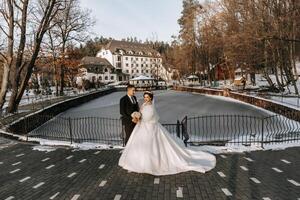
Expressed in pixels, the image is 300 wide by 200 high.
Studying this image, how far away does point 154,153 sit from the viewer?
8125 mm

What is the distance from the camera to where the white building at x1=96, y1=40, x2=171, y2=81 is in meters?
124

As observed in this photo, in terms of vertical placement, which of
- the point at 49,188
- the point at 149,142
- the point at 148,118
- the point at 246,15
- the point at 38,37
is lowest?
the point at 49,188

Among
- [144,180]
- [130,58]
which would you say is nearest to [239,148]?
[144,180]

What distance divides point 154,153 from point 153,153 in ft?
0.08

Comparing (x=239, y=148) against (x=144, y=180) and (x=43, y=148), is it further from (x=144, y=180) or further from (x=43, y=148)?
(x=43, y=148)

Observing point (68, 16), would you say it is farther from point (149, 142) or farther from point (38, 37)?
point (149, 142)

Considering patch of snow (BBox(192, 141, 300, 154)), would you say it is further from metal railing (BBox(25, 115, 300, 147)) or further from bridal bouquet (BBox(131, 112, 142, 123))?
bridal bouquet (BBox(131, 112, 142, 123))

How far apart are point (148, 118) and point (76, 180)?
2.35m

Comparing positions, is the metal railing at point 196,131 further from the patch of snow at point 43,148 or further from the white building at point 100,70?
the white building at point 100,70

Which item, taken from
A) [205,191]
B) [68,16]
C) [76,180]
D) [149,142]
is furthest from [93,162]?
[68,16]

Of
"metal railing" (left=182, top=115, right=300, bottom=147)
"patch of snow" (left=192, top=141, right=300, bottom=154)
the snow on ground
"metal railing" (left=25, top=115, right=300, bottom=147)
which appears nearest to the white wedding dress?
the snow on ground

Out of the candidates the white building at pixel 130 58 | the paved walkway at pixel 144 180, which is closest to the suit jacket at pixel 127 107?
the paved walkway at pixel 144 180

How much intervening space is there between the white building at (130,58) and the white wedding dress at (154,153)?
111148 mm

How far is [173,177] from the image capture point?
25.6 feet
